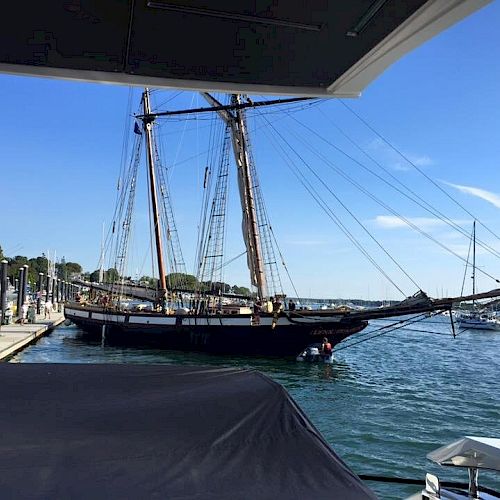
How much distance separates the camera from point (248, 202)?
90.3ft

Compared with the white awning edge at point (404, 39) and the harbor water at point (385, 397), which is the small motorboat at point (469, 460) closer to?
the white awning edge at point (404, 39)

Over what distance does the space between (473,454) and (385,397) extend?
42.9 feet

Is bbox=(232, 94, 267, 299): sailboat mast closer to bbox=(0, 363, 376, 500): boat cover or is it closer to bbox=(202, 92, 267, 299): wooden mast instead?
bbox=(202, 92, 267, 299): wooden mast

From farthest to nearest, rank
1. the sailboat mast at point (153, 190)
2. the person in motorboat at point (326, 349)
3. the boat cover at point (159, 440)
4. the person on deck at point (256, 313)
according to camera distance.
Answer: the sailboat mast at point (153, 190), the person on deck at point (256, 313), the person in motorboat at point (326, 349), the boat cover at point (159, 440)

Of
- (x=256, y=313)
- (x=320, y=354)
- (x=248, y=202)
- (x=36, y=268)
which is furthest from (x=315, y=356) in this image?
(x=36, y=268)

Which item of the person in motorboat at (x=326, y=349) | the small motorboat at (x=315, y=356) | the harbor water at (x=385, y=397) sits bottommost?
the harbor water at (x=385, y=397)

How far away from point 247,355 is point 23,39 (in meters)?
22.6

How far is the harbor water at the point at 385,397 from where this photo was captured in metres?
9.43

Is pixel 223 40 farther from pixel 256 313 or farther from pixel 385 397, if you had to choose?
pixel 256 313

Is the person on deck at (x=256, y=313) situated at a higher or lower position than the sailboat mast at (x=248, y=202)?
lower

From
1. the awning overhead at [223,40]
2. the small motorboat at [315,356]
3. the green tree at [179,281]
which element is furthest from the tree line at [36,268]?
the awning overhead at [223,40]

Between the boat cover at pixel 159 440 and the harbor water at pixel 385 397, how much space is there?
468 cm

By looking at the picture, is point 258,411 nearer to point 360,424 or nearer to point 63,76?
point 63,76

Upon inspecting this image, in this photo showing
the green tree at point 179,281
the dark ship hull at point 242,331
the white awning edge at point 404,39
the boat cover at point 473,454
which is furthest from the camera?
the green tree at point 179,281
